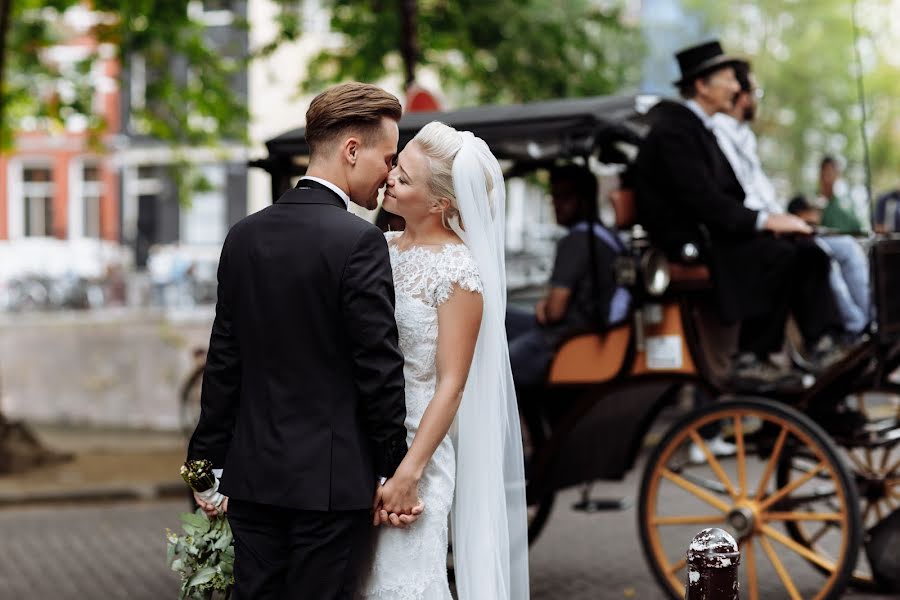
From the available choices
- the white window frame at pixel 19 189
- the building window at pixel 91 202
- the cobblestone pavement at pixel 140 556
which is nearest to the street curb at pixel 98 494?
the cobblestone pavement at pixel 140 556

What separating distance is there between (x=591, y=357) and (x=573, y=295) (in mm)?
335

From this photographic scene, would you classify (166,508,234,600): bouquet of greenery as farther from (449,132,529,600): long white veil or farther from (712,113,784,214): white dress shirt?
(712,113,784,214): white dress shirt

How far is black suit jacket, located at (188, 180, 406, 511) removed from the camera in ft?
11.0

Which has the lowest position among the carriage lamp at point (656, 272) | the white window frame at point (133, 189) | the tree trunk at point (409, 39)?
the carriage lamp at point (656, 272)

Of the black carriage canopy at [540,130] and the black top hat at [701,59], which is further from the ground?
the black top hat at [701,59]

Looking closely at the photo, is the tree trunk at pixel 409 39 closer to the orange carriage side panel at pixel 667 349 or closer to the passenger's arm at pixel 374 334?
the orange carriage side panel at pixel 667 349

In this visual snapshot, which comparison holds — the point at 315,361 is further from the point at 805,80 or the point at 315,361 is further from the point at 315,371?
the point at 805,80

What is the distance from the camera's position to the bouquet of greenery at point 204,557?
3.63m

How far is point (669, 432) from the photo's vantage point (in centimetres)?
590

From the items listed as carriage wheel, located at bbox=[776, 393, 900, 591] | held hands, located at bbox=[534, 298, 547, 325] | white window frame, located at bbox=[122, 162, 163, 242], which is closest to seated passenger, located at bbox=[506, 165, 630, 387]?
held hands, located at bbox=[534, 298, 547, 325]

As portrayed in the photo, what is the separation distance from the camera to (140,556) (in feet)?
26.8

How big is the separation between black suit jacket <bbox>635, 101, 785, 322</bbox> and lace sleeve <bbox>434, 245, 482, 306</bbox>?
100 inches

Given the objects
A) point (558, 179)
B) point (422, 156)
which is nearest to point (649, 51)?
point (558, 179)

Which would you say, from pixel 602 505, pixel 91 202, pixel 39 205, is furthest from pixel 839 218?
pixel 39 205
